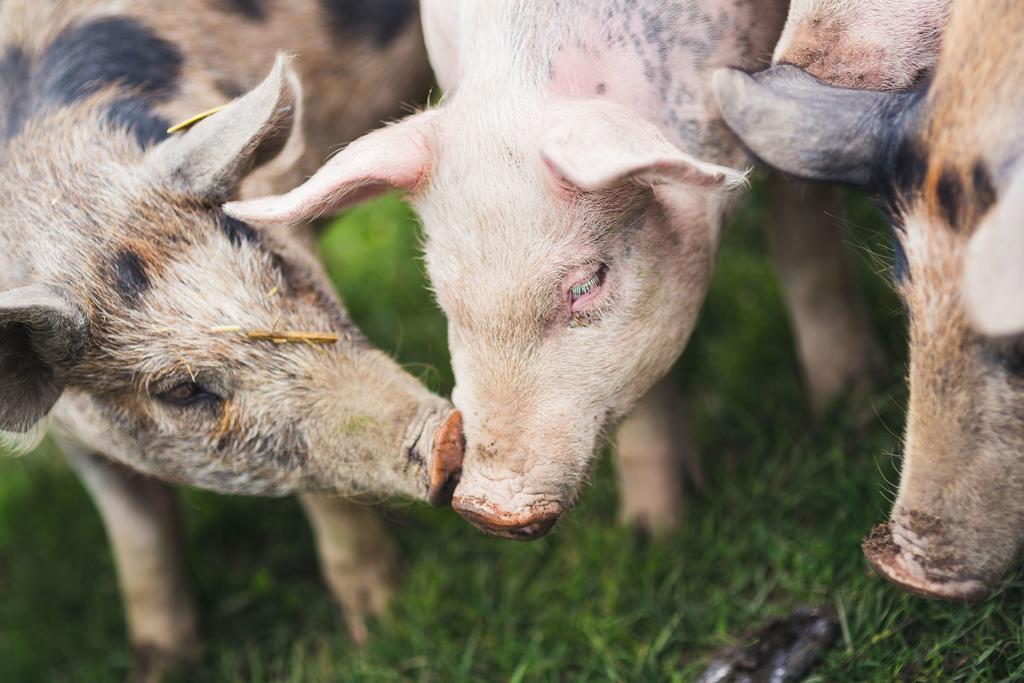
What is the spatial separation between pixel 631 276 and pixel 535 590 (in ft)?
4.84

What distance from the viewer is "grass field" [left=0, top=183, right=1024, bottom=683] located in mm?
3410

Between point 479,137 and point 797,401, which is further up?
point 479,137

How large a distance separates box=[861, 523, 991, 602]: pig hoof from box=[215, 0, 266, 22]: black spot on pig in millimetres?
2813

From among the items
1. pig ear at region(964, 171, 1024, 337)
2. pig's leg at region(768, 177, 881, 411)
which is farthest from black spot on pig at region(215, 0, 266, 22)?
pig ear at region(964, 171, 1024, 337)

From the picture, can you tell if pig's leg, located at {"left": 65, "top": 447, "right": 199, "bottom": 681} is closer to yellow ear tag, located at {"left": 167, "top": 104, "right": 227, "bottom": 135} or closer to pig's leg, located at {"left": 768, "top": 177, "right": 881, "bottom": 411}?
yellow ear tag, located at {"left": 167, "top": 104, "right": 227, "bottom": 135}

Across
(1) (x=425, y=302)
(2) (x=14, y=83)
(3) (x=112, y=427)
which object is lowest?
(1) (x=425, y=302)

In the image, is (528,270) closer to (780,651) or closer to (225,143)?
(225,143)

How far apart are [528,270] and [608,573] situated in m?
1.49

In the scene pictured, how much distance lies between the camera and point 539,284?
2.93 meters

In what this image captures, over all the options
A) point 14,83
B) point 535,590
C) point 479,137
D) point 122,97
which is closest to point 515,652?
point 535,590

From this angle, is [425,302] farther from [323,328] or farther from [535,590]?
[323,328]

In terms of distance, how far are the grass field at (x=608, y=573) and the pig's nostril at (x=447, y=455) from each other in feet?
1.40

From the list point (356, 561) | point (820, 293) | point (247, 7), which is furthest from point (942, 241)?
point (247, 7)

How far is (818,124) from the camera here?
2.65 metres
